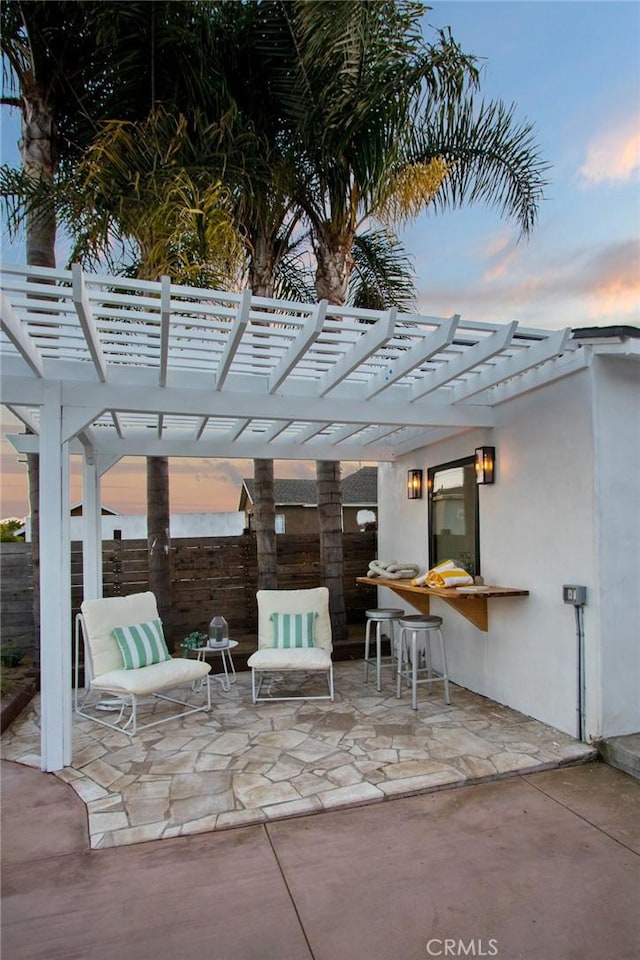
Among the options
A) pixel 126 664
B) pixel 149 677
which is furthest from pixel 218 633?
pixel 149 677

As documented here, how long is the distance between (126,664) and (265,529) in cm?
300

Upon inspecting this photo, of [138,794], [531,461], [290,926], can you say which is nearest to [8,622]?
[138,794]

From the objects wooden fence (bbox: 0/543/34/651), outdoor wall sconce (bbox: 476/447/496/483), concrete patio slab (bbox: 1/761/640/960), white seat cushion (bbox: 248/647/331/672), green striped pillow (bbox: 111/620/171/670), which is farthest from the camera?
wooden fence (bbox: 0/543/34/651)

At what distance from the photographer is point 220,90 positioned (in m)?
6.85

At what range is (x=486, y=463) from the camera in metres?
6.23

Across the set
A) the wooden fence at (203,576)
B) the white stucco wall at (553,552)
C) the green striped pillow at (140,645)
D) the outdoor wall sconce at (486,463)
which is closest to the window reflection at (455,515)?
the white stucco wall at (553,552)

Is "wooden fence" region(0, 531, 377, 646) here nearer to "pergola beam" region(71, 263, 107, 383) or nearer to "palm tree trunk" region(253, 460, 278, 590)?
"palm tree trunk" region(253, 460, 278, 590)

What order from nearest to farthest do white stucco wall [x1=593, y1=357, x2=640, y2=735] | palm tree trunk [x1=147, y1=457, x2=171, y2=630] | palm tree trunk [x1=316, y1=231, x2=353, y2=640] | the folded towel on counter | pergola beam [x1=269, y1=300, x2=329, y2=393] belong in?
pergola beam [x1=269, y1=300, x2=329, y2=393] < white stucco wall [x1=593, y1=357, x2=640, y2=735] < the folded towel on counter < palm tree trunk [x1=147, y1=457, x2=171, y2=630] < palm tree trunk [x1=316, y1=231, x2=353, y2=640]

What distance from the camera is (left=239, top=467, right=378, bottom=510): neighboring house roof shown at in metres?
16.5

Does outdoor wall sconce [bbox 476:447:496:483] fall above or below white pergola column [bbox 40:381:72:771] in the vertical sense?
above

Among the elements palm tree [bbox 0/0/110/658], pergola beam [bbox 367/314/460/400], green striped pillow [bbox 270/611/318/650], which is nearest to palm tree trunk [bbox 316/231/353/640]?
green striped pillow [bbox 270/611/318/650]

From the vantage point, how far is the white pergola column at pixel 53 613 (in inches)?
180

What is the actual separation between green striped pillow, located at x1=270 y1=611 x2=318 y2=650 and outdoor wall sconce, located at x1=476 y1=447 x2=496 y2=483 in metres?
2.51

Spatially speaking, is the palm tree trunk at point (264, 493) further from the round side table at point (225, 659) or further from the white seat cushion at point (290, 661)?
the white seat cushion at point (290, 661)
